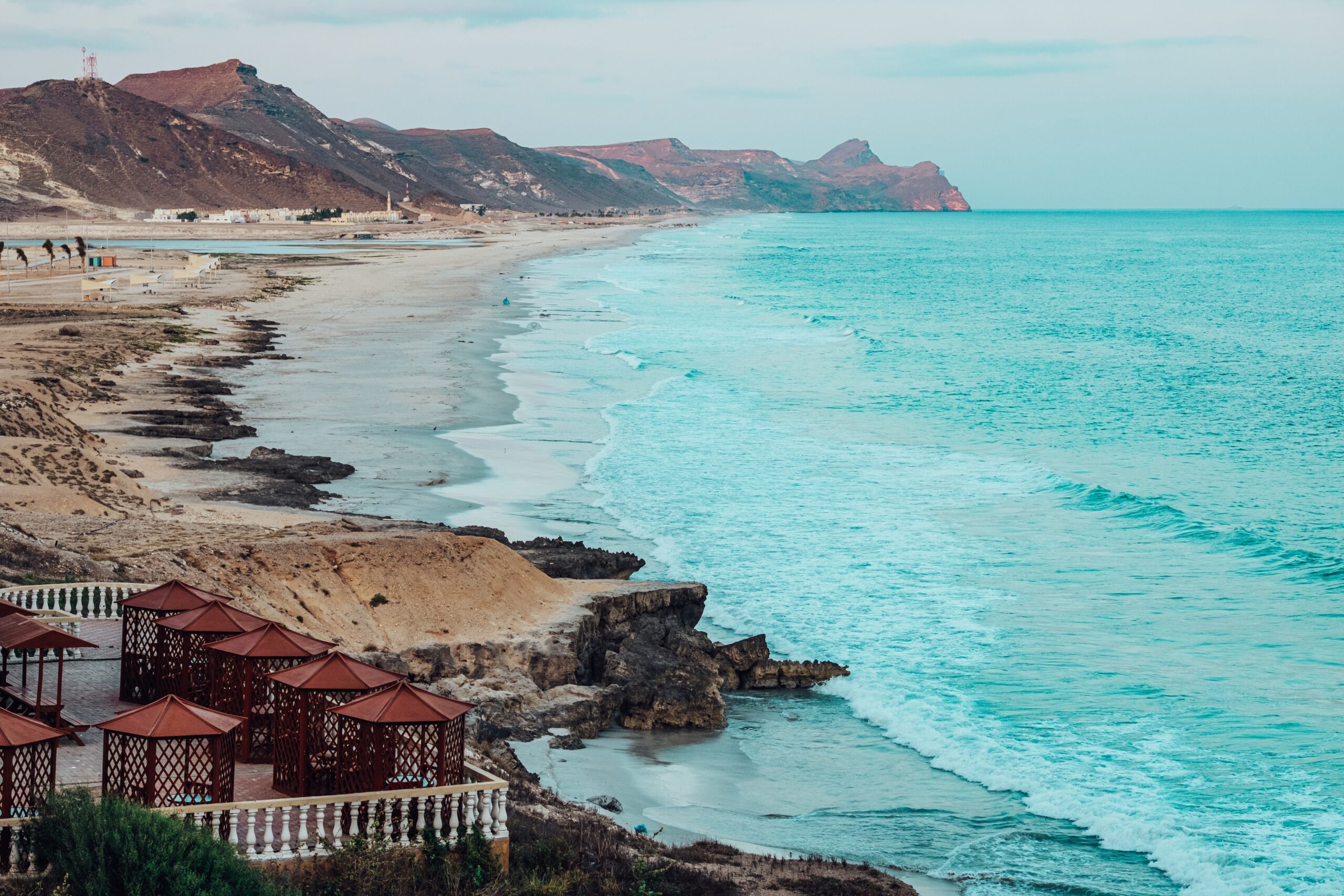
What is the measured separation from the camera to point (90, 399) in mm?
36750

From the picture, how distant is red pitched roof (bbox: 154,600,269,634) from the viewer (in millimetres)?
13883

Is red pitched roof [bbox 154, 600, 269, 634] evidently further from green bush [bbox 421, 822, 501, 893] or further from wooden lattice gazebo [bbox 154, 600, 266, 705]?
green bush [bbox 421, 822, 501, 893]

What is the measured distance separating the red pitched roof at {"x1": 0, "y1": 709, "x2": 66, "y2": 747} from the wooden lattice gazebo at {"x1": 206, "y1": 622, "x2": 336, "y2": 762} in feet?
7.65

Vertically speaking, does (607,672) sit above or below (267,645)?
below

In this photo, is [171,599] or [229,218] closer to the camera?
[171,599]

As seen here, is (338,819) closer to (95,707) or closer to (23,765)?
(23,765)

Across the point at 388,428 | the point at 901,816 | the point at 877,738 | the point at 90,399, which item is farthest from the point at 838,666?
the point at 90,399

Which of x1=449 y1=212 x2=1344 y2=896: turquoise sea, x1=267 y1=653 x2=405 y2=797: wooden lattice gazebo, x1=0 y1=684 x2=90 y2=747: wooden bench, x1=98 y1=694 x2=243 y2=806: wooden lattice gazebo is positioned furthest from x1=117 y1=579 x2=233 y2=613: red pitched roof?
x1=449 y1=212 x2=1344 y2=896: turquoise sea

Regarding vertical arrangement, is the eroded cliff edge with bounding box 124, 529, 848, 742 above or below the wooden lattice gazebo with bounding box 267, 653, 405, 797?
below

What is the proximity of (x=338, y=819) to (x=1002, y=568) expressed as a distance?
1829 cm

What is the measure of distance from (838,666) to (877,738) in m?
2.40

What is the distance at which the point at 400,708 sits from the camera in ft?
38.2

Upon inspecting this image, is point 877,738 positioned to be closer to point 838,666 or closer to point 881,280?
point 838,666

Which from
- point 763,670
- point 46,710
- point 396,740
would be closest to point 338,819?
point 396,740
